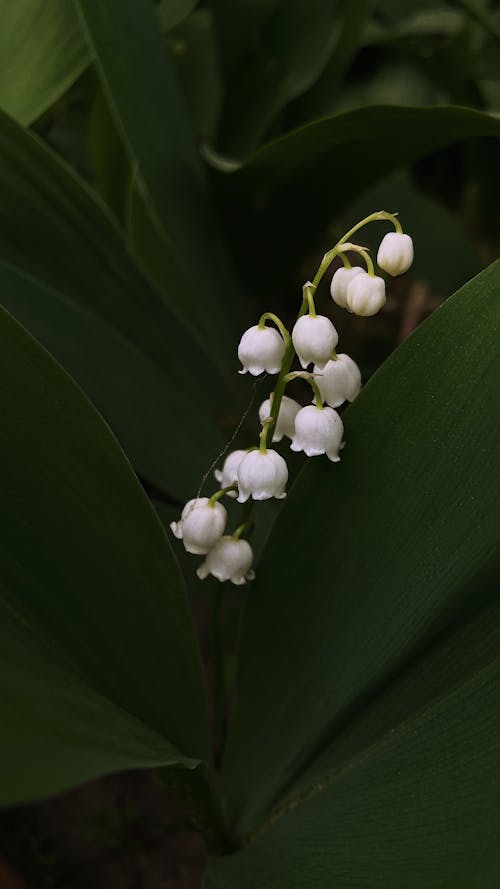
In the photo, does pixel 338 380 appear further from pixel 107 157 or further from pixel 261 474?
pixel 107 157

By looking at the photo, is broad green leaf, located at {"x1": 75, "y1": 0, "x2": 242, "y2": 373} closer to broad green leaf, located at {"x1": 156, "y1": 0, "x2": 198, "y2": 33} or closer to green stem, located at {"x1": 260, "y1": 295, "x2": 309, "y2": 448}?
broad green leaf, located at {"x1": 156, "y1": 0, "x2": 198, "y2": 33}

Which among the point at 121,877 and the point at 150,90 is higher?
the point at 150,90

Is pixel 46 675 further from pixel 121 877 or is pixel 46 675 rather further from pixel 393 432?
pixel 121 877

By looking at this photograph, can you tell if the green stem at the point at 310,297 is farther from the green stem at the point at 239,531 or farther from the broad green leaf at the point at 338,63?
the broad green leaf at the point at 338,63

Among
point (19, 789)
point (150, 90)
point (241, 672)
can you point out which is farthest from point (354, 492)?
point (150, 90)

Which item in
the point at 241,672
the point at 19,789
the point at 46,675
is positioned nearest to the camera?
the point at 19,789
